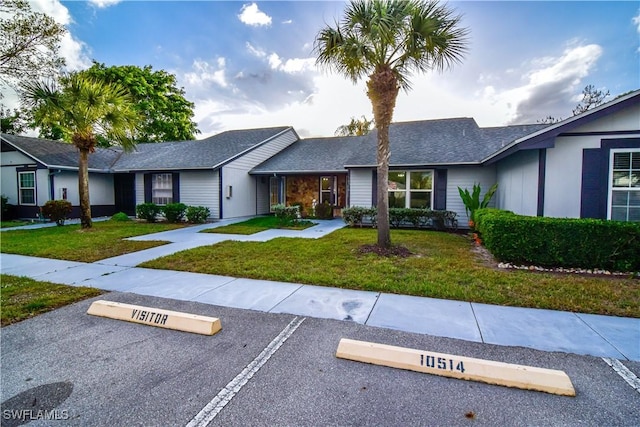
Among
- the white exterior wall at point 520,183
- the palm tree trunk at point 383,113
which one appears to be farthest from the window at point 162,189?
the white exterior wall at point 520,183

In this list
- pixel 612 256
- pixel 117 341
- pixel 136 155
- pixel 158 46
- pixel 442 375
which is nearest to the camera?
pixel 442 375

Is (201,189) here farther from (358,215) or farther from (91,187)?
(358,215)

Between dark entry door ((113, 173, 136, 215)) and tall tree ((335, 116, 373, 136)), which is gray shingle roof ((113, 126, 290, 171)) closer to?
dark entry door ((113, 173, 136, 215))

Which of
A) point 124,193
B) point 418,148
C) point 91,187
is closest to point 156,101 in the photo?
point 124,193

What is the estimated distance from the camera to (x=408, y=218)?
42.1 ft

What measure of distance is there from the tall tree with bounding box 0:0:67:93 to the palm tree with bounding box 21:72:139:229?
4206mm

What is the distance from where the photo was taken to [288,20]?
12.7 meters

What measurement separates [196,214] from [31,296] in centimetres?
1039

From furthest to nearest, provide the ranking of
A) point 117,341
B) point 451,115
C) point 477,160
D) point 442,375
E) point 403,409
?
point 451,115
point 477,160
point 117,341
point 442,375
point 403,409

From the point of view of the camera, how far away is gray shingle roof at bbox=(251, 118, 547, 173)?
42.5 feet

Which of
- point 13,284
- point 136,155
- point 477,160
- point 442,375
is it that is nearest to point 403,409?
point 442,375

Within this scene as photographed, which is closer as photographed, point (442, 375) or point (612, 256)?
point (442, 375)

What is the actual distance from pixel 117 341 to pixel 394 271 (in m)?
4.74

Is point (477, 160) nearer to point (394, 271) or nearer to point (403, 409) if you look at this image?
point (394, 271)
